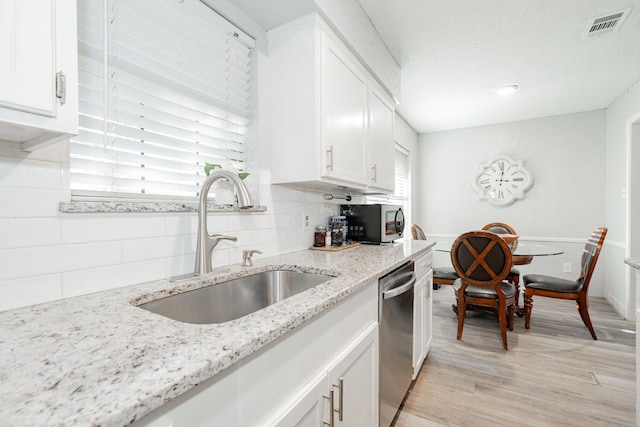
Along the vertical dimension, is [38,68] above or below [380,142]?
below

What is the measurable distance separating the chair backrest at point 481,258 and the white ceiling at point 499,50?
156 cm

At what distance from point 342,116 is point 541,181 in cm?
395

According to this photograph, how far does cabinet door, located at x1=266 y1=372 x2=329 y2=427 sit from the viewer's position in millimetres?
728

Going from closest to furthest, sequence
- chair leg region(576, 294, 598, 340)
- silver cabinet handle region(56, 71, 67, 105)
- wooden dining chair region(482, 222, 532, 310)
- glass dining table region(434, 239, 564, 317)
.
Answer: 1. silver cabinet handle region(56, 71, 67, 105)
2. chair leg region(576, 294, 598, 340)
3. glass dining table region(434, 239, 564, 317)
4. wooden dining chair region(482, 222, 532, 310)

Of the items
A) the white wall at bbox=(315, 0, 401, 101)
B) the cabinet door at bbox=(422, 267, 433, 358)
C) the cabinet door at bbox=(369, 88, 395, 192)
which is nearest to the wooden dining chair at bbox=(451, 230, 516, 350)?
the cabinet door at bbox=(422, 267, 433, 358)

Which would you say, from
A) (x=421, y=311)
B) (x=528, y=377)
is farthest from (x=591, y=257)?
(x=421, y=311)

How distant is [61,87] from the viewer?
0.66m

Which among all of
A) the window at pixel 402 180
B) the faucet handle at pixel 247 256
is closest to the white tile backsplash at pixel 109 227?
the faucet handle at pixel 247 256

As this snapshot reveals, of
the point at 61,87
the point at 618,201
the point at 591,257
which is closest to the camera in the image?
the point at 61,87

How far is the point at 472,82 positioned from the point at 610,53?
3.45 feet

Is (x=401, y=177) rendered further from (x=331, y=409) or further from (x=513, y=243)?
(x=331, y=409)

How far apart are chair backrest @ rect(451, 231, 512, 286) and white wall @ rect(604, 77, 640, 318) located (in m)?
1.79

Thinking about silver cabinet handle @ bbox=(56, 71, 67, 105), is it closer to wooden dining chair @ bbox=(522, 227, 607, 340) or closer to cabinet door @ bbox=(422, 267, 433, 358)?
cabinet door @ bbox=(422, 267, 433, 358)

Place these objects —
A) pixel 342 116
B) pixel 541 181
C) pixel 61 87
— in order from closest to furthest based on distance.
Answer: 1. pixel 61 87
2. pixel 342 116
3. pixel 541 181
